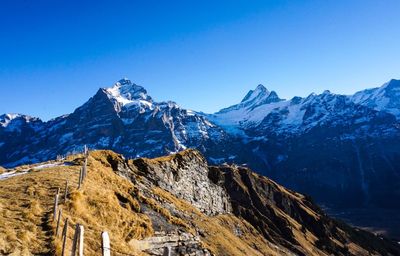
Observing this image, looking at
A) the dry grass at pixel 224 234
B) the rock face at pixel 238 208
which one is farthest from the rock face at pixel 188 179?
the dry grass at pixel 224 234

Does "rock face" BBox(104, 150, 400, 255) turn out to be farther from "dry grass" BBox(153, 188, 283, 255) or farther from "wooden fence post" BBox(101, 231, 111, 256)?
"wooden fence post" BBox(101, 231, 111, 256)

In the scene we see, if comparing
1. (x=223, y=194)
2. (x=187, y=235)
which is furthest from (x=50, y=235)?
(x=223, y=194)

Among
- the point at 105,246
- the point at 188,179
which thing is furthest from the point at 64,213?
the point at 188,179

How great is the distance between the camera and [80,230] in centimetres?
1620

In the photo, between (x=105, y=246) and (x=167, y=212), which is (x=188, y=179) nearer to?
(x=167, y=212)

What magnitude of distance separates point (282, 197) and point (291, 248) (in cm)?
3831

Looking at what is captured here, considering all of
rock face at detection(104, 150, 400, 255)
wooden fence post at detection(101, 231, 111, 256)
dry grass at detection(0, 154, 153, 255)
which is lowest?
wooden fence post at detection(101, 231, 111, 256)

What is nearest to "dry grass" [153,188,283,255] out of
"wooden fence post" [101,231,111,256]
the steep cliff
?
the steep cliff

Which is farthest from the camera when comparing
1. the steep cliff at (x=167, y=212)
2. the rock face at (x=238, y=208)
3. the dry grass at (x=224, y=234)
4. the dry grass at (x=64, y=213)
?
the dry grass at (x=224, y=234)

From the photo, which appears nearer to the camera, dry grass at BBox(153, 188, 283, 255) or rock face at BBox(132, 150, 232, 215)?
dry grass at BBox(153, 188, 283, 255)

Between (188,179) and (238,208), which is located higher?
(188,179)

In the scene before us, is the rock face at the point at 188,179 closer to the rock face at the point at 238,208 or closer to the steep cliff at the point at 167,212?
the rock face at the point at 238,208

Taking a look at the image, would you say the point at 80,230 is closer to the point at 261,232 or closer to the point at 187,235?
the point at 187,235

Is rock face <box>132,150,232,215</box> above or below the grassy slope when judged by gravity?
above
